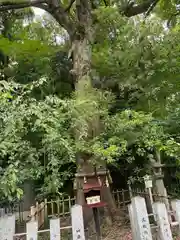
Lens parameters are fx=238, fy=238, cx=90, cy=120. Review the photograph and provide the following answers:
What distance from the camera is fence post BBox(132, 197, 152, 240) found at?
7.89 feet

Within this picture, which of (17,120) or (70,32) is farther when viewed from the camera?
(70,32)

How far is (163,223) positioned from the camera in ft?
8.18

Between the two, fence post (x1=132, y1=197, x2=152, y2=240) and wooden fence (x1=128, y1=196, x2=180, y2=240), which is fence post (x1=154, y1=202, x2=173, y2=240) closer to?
wooden fence (x1=128, y1=196, x2=180, y2=240)

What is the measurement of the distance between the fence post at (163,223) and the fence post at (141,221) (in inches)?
5.9

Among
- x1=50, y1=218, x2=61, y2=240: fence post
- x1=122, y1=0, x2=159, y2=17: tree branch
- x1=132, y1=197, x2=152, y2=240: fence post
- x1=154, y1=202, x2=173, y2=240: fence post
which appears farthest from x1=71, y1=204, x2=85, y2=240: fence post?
x1=122, y1=0, x2=159, y2=17: tree branch

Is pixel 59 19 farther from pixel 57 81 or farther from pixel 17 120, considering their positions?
pixel 17 120

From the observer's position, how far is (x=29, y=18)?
23.7 ft

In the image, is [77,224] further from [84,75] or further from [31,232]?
[84,75]

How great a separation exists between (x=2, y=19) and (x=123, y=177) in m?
5.89

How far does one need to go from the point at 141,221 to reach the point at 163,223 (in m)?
0.26

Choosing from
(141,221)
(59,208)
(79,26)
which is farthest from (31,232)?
(79,26)

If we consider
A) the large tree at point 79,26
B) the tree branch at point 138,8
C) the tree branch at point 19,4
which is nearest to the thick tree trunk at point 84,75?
the large tree at point 79,26

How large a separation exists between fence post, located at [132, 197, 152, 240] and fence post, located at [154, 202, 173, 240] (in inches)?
5.9

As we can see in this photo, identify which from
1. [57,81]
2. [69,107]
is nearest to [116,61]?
[57,81]
